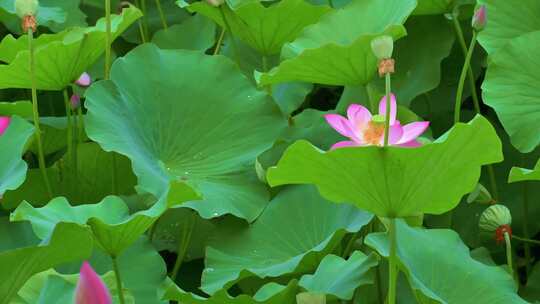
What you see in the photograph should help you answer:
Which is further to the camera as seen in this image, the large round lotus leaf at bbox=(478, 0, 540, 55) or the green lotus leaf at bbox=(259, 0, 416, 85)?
the large round lotus leaf at bbox=(478, 0, 540, 55)

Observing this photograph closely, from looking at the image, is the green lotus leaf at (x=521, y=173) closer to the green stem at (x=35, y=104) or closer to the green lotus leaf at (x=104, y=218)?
the green lotus leaf at (x=104, y=218)

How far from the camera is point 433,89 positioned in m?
1.69

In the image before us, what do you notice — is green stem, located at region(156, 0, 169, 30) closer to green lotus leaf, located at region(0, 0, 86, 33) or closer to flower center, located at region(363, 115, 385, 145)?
green lotus leaf, located at region(0, 0, 86, 33)

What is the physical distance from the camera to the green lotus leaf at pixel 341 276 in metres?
1.11

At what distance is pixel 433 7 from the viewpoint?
5.16 ft

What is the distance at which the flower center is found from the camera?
1.13 m

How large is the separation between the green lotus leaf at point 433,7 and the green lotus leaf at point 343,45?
0.34 feet

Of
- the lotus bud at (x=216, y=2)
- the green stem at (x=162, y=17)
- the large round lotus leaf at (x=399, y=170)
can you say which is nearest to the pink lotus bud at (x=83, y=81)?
the lotus bud at (x=216, y=2)

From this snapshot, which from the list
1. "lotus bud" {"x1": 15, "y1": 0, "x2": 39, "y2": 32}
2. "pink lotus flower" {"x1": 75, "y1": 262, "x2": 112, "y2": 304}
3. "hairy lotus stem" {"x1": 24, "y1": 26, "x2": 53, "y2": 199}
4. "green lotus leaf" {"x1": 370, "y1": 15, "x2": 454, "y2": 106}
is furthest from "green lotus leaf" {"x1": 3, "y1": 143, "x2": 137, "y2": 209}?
"pink lotus flower" {"x1": 75, "y1": 262, "x2": 112, "y2": 304}

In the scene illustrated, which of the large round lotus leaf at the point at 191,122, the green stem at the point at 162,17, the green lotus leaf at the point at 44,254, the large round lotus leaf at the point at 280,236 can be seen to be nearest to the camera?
the green lotus leaf at the point at 44,254

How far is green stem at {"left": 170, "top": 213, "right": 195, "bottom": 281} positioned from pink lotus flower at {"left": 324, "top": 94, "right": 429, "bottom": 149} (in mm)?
300

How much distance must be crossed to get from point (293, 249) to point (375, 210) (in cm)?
31

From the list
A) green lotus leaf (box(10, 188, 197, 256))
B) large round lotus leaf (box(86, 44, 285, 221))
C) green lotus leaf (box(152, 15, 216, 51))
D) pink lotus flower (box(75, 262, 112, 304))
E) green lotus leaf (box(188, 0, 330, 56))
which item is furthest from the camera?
green lotus leaf (box(152, 15, 216, 51))

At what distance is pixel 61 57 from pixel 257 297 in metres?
0.46
